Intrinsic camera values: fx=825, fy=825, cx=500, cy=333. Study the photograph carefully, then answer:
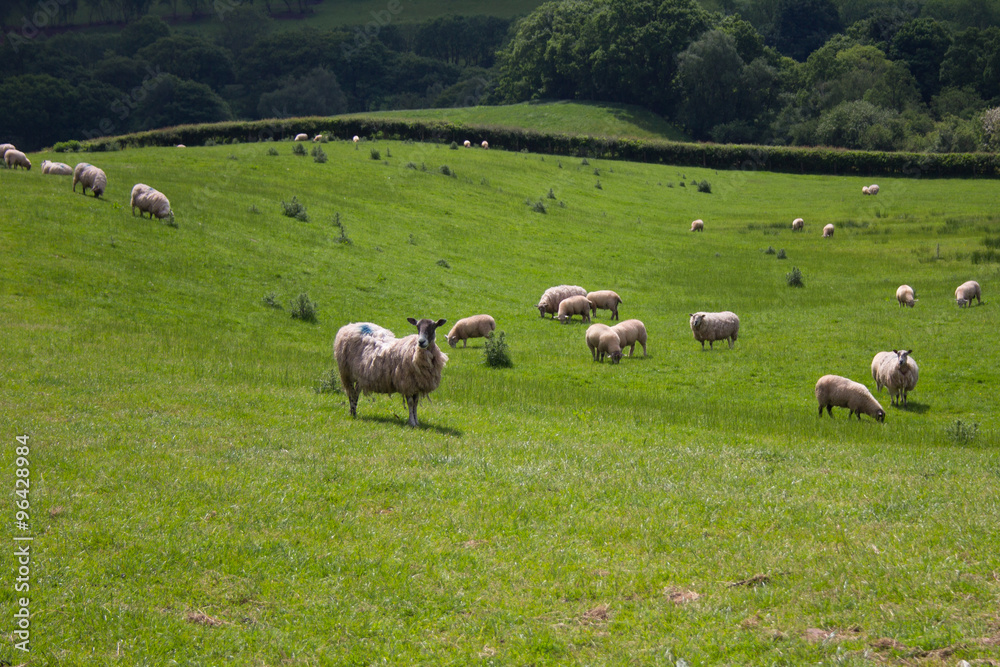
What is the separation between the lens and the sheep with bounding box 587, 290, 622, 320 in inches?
1469

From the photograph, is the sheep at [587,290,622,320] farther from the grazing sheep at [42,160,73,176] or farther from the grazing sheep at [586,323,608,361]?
the grazing sheep at [42,160,73,176]

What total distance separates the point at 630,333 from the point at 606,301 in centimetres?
704

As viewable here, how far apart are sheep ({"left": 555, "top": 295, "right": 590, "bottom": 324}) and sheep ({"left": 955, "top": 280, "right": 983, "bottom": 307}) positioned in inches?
660

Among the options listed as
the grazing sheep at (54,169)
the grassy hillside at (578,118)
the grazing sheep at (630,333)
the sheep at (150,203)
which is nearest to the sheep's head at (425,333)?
the grazing sheep at (630,333)

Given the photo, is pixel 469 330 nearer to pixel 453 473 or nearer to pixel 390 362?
pixel 390 362

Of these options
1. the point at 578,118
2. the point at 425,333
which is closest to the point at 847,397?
the point at 425,333

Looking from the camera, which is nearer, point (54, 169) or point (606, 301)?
point (606, 301)

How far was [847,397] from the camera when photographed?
22.7m

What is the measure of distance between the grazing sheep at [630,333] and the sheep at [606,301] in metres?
6.39

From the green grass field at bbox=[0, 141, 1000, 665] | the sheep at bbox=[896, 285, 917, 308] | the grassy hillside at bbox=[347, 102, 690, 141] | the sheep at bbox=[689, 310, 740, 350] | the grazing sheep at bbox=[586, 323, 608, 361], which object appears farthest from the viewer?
the grassy hillside at bbox=[347, 102, 690, 141]

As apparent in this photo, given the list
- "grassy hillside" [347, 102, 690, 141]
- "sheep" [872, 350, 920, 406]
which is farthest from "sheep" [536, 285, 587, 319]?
"grassy hillside" [347, 102, 690, 141]

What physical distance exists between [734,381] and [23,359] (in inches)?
797

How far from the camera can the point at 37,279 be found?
28.0 meters

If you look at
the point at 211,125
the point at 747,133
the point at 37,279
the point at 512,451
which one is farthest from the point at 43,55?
the point at 512,451
